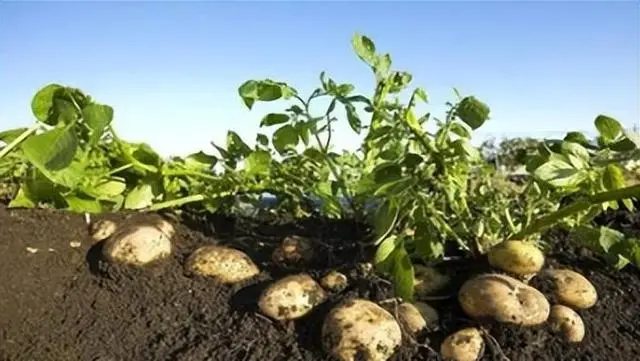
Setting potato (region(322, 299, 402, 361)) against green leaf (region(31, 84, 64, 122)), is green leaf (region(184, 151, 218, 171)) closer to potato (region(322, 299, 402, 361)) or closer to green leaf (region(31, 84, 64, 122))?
green leaf (region(31, 84, 64, 122))

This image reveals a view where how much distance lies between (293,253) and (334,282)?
0.56ft

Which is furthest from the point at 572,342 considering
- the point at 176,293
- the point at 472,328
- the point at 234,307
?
the point at 176,293

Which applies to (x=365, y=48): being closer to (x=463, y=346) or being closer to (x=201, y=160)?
(x=201, y=160)

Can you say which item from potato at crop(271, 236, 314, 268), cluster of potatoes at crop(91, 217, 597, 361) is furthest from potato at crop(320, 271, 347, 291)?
potato at crop(271, 236, 314, 268)

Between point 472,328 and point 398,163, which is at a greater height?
point 398,163

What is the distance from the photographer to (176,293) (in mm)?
1713

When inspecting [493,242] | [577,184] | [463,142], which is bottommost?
[493,242]

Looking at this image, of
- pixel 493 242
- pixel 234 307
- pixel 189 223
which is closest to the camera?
pixel 234 307

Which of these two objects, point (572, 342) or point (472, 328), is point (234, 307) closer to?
point (472, 328)

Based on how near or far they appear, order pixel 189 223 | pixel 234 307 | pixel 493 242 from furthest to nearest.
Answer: pixel 189 223 → pixel 493 242 → pixel 234 307

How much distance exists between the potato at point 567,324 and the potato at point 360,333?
35 cm

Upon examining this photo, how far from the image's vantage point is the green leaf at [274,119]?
193 cm

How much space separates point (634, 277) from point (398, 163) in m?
0.73

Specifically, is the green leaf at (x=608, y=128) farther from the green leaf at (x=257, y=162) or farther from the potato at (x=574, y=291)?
the green leaf at (x=257, y=162)
